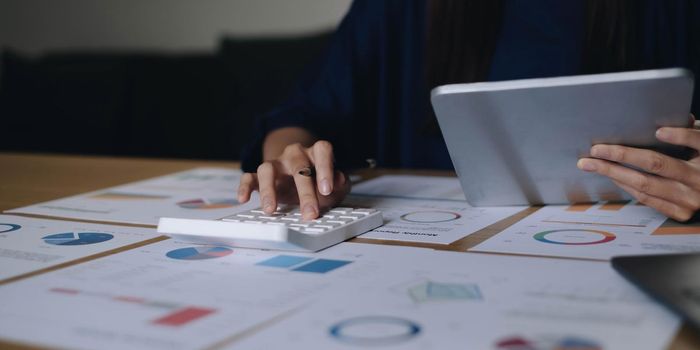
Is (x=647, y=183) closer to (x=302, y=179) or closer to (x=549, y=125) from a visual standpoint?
(x=549, y=125)

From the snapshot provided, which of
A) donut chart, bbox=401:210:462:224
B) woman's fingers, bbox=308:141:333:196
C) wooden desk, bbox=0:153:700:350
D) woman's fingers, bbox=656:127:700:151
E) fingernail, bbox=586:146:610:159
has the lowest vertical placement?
donut chart, bbox=401:210:462:224

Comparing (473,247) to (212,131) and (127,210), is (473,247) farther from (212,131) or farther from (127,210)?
(212,131)

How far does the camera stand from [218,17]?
3.13m

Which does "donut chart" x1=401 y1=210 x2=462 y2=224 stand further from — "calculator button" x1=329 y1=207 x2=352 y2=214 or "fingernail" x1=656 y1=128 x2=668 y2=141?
"fingernail" x1=656 y1=128 x2=668 y2=141

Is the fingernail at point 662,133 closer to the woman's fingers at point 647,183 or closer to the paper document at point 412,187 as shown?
the woman's fingers at point 647,183

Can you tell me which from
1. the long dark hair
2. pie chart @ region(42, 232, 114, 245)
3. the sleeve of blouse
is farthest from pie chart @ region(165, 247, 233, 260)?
the long dark hair

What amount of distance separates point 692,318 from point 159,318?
341 millimetres

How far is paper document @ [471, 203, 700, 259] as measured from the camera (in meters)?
0.68

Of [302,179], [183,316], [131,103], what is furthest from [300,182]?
[131,103]

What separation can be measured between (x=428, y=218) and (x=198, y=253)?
0.88ft

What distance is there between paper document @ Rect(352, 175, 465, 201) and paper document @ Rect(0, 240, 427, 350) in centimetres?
30

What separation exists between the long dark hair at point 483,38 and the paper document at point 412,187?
0.80ft

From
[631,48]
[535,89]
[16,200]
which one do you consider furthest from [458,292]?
[631,48]

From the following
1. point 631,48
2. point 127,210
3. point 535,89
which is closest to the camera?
point 535,89
